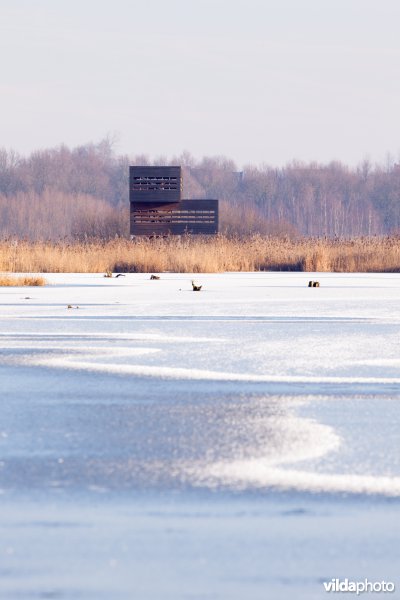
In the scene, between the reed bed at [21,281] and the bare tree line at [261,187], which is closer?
the reed bed at [21,281]

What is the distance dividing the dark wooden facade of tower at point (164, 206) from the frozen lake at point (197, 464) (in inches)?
1454

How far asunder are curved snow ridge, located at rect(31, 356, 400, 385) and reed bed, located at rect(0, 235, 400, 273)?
766 inches

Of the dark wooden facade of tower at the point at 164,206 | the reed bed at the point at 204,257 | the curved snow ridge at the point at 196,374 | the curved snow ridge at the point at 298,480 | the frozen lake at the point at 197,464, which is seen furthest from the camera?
the dark wooden facade of tower at the point at 164,206

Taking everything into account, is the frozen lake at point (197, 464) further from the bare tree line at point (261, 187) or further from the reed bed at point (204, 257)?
the bare tree line at point (261, 187)

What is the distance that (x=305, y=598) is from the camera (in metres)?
3.18

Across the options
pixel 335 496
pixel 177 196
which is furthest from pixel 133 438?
pixel 177 196

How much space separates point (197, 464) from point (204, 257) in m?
24.0

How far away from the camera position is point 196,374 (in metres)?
8.27

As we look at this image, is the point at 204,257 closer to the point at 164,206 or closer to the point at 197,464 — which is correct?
the point at 164,206

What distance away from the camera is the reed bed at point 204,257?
2858 centimetres

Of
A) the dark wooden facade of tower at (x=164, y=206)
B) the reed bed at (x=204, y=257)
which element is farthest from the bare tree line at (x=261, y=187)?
the reed bed at (x=204, y=257)

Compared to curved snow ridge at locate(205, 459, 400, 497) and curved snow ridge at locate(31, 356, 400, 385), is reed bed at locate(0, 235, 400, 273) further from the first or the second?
curved snow ridge at locate(205, 459, 400, 497)

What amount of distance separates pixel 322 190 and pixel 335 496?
381 ft

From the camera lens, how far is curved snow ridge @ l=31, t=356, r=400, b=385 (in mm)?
7977
